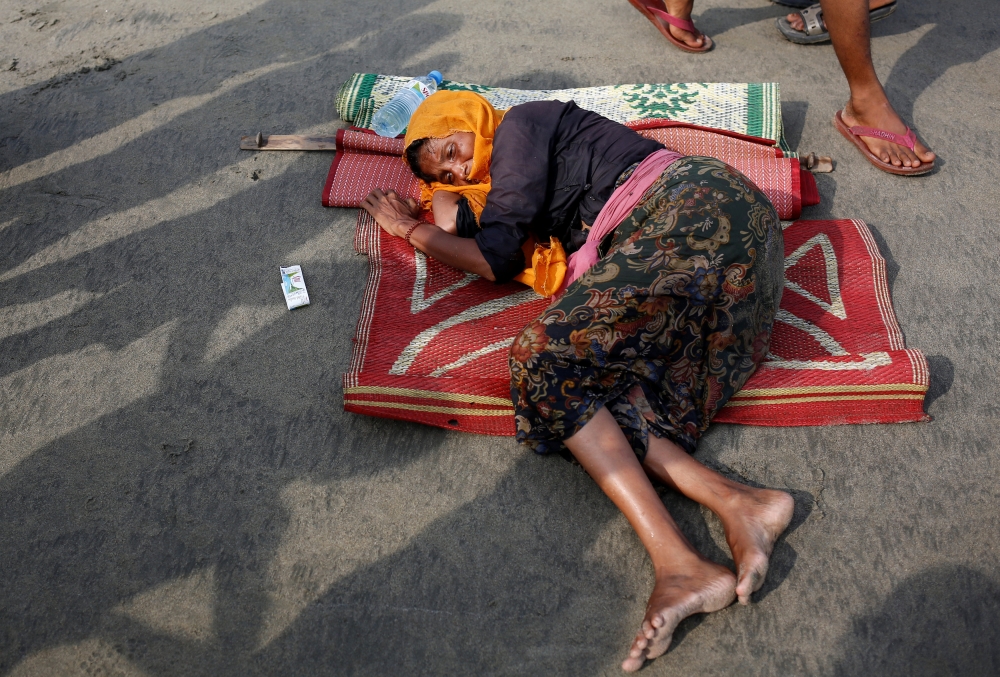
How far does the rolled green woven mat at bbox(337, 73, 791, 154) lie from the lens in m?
3.43

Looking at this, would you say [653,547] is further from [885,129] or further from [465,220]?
[885,129]

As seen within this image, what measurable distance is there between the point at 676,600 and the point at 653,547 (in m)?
0.17

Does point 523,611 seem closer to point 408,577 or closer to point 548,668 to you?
point 548,668

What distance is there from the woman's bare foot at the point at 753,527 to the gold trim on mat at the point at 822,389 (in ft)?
1.12

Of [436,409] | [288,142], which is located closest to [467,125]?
[436,409]

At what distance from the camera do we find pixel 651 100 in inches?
140

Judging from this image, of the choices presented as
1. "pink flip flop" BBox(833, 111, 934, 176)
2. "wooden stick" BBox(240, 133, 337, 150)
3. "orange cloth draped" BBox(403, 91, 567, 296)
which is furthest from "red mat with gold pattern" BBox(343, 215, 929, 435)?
"wooden stick" BBox(240, 133, 337, 150)

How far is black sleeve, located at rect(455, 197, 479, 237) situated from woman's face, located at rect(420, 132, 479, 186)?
0.29ft

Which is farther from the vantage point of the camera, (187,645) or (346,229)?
(346,229)

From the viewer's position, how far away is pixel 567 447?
7.21 ft

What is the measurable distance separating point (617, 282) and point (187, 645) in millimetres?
1472

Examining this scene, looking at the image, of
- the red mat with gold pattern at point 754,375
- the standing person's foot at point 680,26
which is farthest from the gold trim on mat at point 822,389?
the standing person's foot at point 680,26

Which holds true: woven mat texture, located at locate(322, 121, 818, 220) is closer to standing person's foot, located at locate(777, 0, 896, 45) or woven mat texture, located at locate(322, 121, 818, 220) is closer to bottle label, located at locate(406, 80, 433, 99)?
bottle label, located at locate(406, 80, 433, 99)

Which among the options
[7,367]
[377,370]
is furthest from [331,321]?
[7,367]
